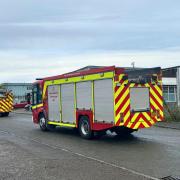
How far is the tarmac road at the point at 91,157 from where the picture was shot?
26.8 ft

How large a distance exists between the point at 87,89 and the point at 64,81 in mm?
1907

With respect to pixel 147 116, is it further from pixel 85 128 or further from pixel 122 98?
pixel 85 128

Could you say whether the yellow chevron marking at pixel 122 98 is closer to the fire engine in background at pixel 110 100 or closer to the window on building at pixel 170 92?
the fire engine in background at pixel 110 100

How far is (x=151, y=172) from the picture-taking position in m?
8.16

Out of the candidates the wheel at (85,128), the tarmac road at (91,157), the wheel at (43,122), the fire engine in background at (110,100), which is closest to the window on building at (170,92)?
the wheel at (43,122)

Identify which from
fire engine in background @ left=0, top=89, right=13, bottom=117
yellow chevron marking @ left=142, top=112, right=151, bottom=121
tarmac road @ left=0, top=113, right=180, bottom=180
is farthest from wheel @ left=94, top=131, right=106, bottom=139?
fire engine in background @ left=0, top=89, right=13, bottom=117

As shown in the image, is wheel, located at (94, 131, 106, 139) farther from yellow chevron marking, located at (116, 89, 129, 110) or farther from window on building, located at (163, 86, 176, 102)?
window on building, located at (163, 86, 176, 102)

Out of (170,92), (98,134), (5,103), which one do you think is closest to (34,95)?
(98,134)

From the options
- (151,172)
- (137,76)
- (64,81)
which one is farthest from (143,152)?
(64,81)

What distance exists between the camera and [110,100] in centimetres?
1287

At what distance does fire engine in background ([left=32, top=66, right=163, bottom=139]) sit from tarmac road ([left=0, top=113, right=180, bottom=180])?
627mm

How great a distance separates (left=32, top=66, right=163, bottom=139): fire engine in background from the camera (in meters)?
12.7

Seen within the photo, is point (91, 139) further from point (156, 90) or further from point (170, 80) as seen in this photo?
point (170, 80)

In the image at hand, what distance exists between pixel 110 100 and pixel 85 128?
6.45ft
